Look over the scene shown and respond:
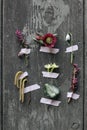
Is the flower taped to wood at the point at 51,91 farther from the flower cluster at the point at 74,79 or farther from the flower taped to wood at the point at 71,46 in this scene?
the flower taped to wood at the point at 71,46

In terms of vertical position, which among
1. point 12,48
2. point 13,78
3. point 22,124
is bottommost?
point 22,124

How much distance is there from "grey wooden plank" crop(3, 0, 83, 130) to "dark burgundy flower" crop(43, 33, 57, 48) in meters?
0.05

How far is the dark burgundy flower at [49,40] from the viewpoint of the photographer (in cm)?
315

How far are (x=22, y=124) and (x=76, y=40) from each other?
27.0 inches

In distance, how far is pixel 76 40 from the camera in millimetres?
3143

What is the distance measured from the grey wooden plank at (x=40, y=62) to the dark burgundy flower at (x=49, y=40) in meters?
0.05

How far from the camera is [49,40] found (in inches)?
125

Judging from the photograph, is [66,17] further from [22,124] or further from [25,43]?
[22,124]

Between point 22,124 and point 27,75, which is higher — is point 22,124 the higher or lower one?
the lower one

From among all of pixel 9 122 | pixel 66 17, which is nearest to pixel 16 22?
pixel 66 17

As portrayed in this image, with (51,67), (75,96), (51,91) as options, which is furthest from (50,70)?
(75,96)

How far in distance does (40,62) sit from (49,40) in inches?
6.5

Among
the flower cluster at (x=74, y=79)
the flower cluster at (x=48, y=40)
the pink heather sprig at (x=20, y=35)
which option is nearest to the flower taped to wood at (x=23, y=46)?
the pink heather sprig at (x=20, y=35)

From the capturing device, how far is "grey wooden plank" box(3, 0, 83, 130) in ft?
10.3
